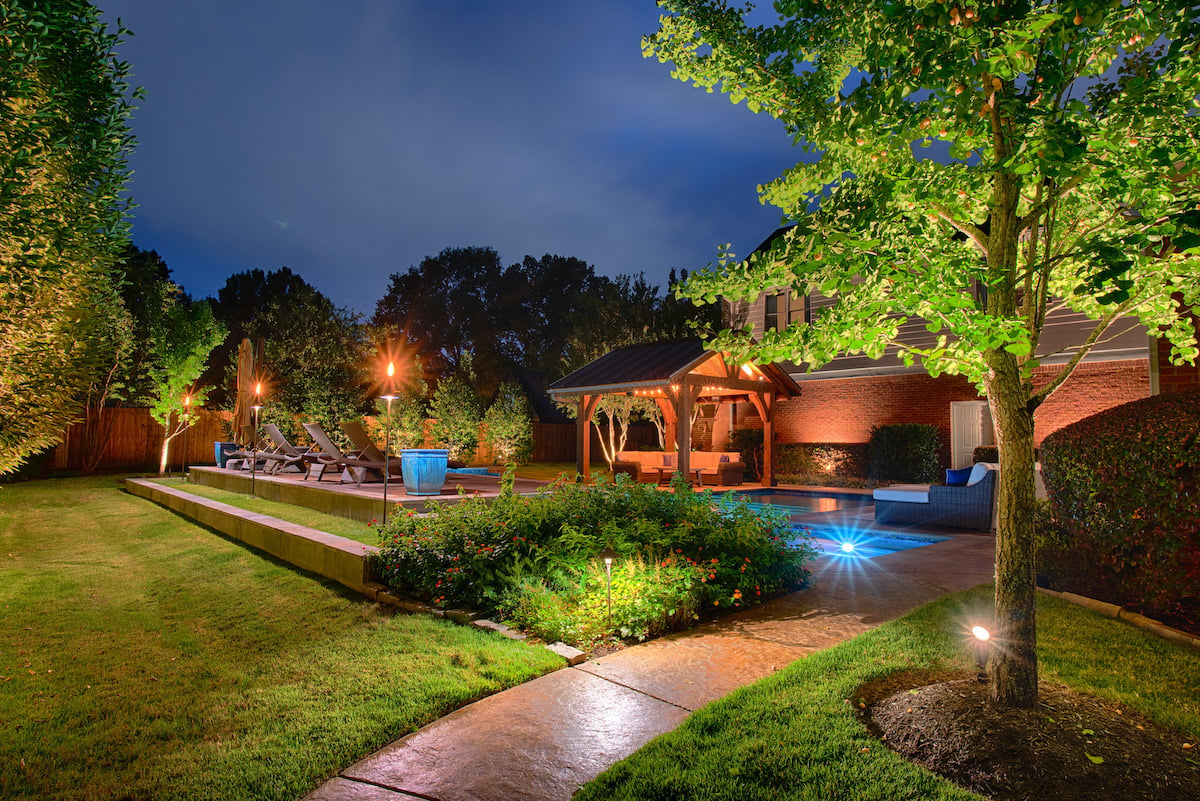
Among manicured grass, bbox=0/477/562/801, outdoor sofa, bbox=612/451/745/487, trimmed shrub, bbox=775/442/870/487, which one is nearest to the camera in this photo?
manicured grass, bbox=0/477/562/801

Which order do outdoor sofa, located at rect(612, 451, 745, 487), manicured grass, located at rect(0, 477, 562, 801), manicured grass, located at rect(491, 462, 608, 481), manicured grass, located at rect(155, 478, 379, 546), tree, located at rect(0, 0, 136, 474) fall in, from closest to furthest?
1. manicured grass, located at rect(0, 477, 562, 801)
2. tree, located at rect(0, 0, 136, 474)
3. manicured grass, located at rect(155, 478, 379, 546)
4. outdoor sofa, located at rect(612, 451, 745, 487)
5. manicured grass, located at rect(491, 462, 608, 481)

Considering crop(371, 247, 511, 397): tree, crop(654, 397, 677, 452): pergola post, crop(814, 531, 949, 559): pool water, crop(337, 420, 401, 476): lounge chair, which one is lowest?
Answer: crop(814, 531, 949, 559): pool water

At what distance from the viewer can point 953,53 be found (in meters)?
2.35

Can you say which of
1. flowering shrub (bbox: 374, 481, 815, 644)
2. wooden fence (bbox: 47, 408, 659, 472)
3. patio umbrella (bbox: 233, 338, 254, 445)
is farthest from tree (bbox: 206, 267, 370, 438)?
flowering shrub (bbox: 374, 481, 815, 644)

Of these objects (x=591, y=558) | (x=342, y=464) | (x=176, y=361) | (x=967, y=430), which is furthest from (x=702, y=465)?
(x=176, y=361)

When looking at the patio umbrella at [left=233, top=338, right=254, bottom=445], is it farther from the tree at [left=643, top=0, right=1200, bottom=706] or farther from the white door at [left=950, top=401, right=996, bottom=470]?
the white door at [left=950, top=401, right=996, bottom=470]

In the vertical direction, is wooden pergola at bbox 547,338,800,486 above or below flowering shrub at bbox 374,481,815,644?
above

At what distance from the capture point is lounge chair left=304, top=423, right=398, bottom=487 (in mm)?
11614

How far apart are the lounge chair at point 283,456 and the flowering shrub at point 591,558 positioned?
8.66m

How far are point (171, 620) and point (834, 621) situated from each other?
545 centimetres

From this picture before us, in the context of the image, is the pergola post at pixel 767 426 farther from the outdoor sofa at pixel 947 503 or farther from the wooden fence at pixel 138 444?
the wooden fence at pixel 138 444

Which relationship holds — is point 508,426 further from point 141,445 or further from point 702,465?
point 141,445

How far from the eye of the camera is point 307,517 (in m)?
10.1

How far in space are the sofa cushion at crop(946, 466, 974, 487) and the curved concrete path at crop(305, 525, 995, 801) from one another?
18.3ft
